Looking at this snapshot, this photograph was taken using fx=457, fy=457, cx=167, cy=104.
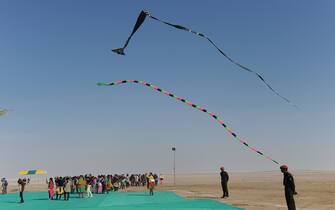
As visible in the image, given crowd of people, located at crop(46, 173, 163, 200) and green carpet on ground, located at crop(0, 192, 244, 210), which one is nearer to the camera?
green carpet on ground, located at crop(0, 192, 244, 210)

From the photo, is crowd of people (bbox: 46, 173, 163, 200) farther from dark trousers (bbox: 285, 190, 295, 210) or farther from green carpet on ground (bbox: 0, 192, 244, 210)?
dark trousers (bbox: 285, 190, 295, 210)

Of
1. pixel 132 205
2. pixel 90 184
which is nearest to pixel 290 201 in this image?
pixel 132 205

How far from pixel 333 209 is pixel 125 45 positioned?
1514cm

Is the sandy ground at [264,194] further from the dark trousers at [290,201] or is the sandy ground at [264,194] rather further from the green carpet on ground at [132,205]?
the dark trousers at [290,201]

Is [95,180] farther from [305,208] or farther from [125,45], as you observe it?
[125,45]

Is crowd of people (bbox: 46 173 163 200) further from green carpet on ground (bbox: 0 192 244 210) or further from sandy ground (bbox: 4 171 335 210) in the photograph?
green carpet on ground (bbox: 0 192 244 210)

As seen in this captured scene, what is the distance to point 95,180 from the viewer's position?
4044cm

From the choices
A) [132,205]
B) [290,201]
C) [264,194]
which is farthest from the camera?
[264,194]

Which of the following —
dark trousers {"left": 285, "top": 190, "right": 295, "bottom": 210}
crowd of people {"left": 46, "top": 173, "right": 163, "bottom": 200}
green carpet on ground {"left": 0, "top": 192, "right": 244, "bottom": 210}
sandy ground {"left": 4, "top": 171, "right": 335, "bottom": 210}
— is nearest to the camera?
dark trousers {"left": 285, "top": 190, "right": 295, "bottom": 210}

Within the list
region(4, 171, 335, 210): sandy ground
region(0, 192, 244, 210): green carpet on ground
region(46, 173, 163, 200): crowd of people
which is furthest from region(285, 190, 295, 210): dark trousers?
region(46, 173, 163, 200): crowd of people

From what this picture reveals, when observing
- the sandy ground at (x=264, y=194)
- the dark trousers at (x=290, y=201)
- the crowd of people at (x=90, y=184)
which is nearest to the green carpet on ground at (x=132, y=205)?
the sandy ground at (x=264, y=194)

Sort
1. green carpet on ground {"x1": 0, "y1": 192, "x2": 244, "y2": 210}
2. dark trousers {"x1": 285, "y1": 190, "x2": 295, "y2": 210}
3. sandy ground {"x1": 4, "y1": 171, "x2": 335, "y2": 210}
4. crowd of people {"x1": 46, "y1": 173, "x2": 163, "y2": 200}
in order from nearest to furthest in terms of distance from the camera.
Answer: dark trousers {"x1": 285, "y1": 190, "x2": 295, "y2": 210}
green carpet on ground {"x1": 0, "y1": 192, "x2": 244, "y2": 210}
sandy ground {"x1": 4, "y1": 171, "x2": 335, "y2": 210}
crowd of people {"x1": 46, "y1": 173, "x2": 163, "y2": 200}

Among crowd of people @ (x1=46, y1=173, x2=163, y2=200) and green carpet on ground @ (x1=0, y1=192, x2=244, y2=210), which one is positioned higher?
crowd of people @ (x1=46, y1=173, x2=163, y2=200)

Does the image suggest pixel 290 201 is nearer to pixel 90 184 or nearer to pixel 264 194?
pixel 264 194
